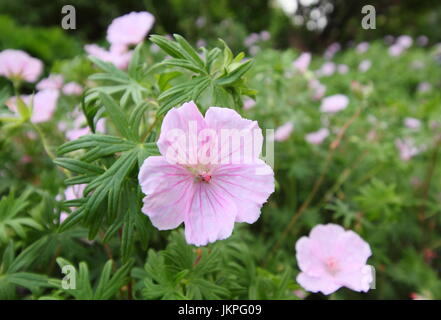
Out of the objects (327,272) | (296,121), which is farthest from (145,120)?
(296,121)

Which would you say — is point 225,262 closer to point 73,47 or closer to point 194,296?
point 194,296

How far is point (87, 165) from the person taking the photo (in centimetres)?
63

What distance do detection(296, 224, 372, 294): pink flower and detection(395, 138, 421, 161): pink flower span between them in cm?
99

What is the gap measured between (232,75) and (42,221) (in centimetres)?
58

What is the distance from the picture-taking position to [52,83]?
162cm

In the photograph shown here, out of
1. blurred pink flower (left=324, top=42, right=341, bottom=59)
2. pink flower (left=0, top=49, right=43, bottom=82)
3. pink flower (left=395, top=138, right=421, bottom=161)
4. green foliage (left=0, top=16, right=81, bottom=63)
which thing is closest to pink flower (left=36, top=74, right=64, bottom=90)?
pink flower (left=0, top=49, right=43, bottom=82)

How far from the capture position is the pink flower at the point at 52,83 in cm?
157

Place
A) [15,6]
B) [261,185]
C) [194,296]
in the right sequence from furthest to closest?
[15,6]
[194,296]
[261,185]

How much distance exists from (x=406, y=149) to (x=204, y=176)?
145cm

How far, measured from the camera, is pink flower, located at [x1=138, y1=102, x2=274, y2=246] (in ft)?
1.76

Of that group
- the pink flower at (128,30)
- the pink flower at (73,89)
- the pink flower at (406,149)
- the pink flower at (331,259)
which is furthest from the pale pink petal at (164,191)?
the pink flower at (406,149)

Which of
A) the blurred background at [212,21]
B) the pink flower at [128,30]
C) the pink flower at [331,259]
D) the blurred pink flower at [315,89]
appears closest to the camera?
the pink flower at [331,259]

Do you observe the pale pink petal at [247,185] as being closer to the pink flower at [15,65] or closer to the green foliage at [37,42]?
the pink flower at [15,65]

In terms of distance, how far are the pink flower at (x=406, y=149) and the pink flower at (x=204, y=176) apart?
4.45 feet
